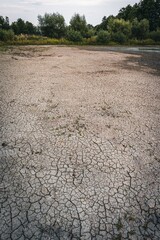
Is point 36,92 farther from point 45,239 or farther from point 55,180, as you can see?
point 45,239

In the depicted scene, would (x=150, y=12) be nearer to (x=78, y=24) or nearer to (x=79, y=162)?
(x=78, y=24)

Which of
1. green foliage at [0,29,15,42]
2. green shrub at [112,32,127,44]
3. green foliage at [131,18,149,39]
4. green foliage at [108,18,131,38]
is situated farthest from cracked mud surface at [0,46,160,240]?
green foliage at [131,18,149,39]

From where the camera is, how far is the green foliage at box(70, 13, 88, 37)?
22281 mm

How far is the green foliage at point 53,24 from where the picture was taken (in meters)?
22.9

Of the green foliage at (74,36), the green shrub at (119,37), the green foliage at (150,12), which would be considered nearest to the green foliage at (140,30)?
the green shrub at (119,37)

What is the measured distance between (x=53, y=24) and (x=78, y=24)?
307cm

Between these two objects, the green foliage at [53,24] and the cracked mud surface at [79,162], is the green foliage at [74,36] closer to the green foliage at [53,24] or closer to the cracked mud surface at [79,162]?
the green foliage at [53,24]

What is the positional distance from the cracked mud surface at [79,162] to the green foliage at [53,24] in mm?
18613

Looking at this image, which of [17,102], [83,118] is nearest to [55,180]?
[83,118]

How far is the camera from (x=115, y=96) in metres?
6.40

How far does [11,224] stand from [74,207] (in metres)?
0.81

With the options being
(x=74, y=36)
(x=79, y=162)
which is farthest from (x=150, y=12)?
(x=79, y=162)

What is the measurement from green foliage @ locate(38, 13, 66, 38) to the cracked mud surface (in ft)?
61.1

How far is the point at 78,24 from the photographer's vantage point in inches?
877
